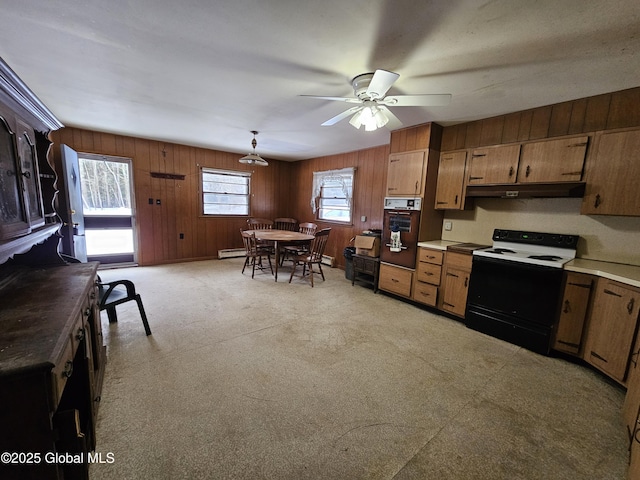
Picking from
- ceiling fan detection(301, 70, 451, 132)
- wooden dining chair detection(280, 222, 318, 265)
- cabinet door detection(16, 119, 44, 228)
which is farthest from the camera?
wooden dining chair detection(280, 222, 318, 265)

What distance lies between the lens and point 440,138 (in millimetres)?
3363

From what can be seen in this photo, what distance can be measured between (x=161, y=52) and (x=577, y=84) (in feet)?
10.8

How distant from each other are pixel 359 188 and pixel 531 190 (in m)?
2.75

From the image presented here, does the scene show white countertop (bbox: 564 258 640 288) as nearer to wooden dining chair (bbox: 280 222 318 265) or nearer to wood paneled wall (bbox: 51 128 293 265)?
wooden dining chair (bbox: 280 222 318 265)

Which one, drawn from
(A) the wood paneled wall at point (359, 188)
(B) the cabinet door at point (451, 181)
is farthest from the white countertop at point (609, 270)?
(A) the wood paneled wall at point (359, 188)

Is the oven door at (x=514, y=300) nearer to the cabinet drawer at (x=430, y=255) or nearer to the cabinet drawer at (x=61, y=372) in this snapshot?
the cabinet drawer at (x=430, y=255)

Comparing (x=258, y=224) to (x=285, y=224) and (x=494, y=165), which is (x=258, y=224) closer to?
(x=285, y=224)

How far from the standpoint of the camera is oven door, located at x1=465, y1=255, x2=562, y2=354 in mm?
2395

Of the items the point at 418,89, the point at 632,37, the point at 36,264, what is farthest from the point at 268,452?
the point at 632,37

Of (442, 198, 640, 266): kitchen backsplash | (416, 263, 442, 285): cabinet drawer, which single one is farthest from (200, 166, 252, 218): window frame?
(442, 198, 640, 266): kitchen backsplash

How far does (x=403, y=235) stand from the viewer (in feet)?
11.6

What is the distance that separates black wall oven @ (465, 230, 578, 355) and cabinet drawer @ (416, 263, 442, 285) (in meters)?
0.40

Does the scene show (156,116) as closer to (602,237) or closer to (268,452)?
(268,452)

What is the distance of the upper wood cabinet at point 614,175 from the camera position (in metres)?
2.18
